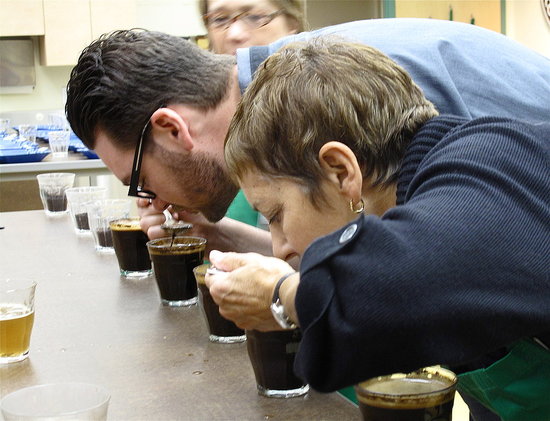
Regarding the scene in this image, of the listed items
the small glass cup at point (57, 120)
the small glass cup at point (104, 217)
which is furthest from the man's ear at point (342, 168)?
the small glass cup at point (57, 120)

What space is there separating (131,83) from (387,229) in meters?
1.00

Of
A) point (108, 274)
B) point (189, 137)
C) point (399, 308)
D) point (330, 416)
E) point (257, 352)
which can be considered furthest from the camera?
point (108, 274)

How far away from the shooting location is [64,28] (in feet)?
22.0

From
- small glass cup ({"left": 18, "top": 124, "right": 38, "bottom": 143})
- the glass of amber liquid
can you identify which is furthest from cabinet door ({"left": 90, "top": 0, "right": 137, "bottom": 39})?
the glass of amber liquid

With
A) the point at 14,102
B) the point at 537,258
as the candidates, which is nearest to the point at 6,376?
the point at 537,258

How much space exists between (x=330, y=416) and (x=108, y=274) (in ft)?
3.23

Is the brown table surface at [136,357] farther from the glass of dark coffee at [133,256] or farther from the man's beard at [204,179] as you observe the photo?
the man's beard at [204,179]

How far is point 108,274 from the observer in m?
1.92

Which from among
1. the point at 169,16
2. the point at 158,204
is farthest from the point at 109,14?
the point at 158,204

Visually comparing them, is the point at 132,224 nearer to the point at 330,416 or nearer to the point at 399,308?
the point at 330,416

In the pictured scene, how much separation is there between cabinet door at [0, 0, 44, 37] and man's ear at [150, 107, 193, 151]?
17.3ft

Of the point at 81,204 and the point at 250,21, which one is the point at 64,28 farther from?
the point at 81,204

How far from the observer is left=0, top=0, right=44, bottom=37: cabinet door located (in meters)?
6.59

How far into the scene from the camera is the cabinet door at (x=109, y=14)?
266 inches
